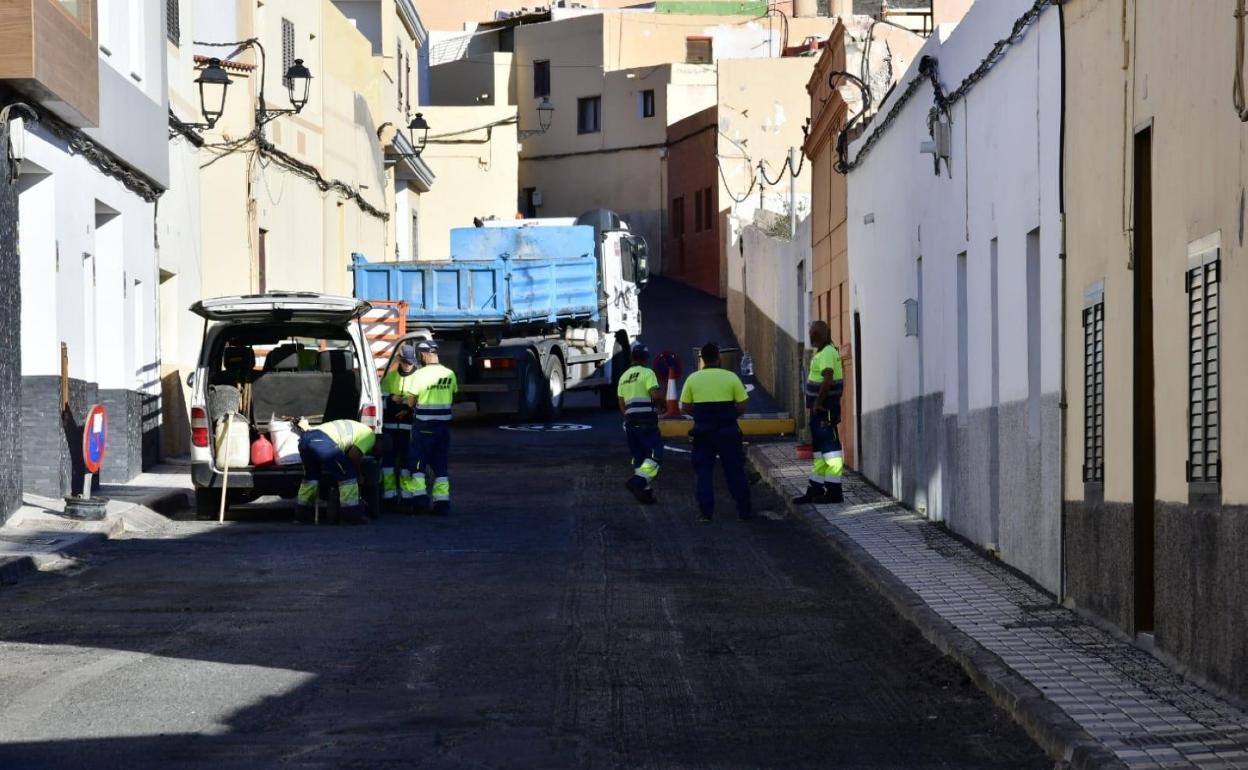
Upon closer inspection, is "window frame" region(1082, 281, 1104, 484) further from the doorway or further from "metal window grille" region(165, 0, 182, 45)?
"metal window grille" region(165, 0, 182, 45)

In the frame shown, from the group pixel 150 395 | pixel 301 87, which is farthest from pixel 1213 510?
pixel 301 87

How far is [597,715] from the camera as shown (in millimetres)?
7641

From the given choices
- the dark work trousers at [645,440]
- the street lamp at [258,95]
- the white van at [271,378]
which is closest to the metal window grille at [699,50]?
the street lamp at [258,95]

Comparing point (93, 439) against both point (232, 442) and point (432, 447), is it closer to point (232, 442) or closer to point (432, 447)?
point (232, 442)

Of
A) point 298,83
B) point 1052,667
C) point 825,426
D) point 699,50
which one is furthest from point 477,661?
point 699,50

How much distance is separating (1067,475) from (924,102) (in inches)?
246

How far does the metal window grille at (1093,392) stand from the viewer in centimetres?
985

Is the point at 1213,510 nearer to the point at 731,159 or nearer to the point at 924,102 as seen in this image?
the point at 924,102

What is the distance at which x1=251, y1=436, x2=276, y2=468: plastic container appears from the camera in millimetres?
17000

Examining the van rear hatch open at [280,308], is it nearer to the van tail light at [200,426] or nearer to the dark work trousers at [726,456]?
the van tail light at [200,426]

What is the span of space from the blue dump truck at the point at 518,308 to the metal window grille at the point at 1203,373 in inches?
820

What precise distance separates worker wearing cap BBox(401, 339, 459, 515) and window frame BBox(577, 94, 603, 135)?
142 feet

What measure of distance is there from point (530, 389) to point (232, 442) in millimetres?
13133

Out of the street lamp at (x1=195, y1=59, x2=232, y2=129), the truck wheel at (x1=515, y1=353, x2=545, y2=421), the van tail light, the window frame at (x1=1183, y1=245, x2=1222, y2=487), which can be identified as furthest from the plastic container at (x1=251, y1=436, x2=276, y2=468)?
the truck wheel at (x1=515, y1=353, x2=545, y2=421)
